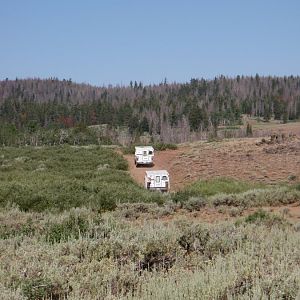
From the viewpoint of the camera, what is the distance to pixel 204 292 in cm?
356

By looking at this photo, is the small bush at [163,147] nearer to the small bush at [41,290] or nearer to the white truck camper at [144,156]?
the white truck camper at [144,156]

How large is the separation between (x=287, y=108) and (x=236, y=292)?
133 metres

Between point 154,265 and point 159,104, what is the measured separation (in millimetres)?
128136

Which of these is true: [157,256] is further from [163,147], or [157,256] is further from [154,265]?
[163,147]

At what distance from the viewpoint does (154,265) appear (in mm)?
5035

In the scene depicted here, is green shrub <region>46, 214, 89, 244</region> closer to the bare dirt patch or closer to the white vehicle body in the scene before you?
the white vehicle body

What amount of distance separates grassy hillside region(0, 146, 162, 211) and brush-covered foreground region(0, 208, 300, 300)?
305 inches

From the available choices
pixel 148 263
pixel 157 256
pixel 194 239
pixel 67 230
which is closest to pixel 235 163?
pixel 67 230

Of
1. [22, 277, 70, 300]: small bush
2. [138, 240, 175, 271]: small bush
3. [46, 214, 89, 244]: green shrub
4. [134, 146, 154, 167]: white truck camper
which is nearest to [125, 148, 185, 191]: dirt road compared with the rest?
[134, 146, 154, 167]: white truck camper

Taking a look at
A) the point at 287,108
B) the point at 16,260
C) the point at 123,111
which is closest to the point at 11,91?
the point at 123,111

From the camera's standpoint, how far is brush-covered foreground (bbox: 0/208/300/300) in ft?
12.1

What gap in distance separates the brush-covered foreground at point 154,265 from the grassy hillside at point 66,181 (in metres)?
7.74

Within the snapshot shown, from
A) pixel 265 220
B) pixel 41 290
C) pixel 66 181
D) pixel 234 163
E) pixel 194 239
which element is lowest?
pixel 234 163

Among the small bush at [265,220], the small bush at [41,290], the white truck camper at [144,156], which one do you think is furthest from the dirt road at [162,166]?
the small bush at [41,290]
